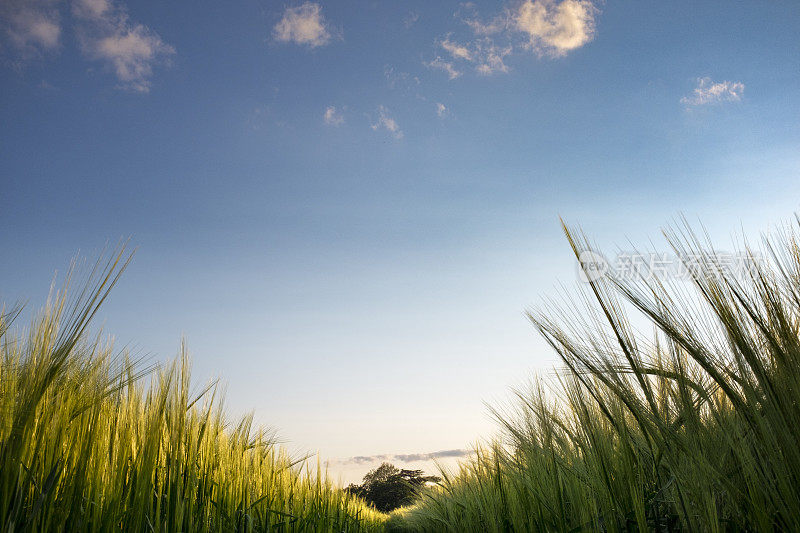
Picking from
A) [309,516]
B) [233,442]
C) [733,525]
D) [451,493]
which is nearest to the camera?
[733,525]

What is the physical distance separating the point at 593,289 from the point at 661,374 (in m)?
0.49

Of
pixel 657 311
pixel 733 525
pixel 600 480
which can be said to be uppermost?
pixel 657 311

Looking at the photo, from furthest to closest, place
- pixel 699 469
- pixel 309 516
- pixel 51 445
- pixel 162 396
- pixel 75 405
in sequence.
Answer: pixel 309 516 → pixel 162 396 → pixel 75 405 → pixel 51 445 → pixel 699 469

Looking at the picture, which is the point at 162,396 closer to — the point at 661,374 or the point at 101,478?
the point at 101,478

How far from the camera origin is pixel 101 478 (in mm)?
1899

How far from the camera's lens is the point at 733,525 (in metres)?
1.43

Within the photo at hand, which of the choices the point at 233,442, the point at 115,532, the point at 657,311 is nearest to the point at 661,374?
the point at 657,311

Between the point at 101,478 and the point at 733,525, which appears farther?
the point at 101,478

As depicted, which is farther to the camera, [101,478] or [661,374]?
[101,478]

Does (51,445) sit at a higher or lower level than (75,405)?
lower

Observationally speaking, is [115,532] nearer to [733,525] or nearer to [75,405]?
[75,405]

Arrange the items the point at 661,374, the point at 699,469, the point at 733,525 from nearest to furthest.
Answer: the point at 699,469
the point at 733,525
the point at 661,374

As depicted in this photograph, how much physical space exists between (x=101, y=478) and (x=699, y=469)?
2213mm

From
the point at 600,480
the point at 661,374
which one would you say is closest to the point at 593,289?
the point at 661,374
